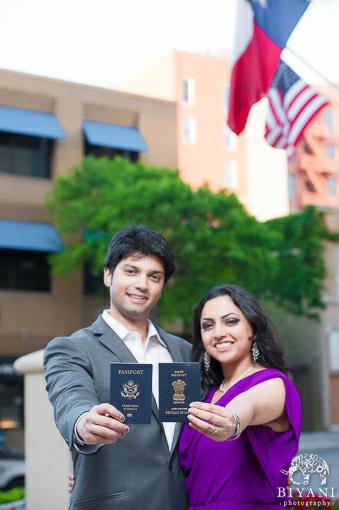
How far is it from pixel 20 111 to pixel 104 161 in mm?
3652

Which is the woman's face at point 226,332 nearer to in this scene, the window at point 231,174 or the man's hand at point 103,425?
→ the man's hand at point 103,425

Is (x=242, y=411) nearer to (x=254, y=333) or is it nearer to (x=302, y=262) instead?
(x=254, y=333)

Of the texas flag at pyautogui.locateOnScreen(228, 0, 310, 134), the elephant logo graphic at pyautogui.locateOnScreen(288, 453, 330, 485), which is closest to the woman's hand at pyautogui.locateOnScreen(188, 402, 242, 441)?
the elephant logo graphic at pyautogui.locateOnScreen(288, 453, 330, 485)

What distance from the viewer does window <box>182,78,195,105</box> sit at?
4756cm

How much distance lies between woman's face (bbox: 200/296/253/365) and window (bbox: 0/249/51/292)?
80.0 ft

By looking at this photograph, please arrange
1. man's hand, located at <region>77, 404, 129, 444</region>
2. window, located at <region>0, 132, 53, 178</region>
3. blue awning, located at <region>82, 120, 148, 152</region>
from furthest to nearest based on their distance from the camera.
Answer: blue awning, located at <region>82, 120, 148, 152</region> < window, located at <region>0, 132, 53, 178</region> < man's hand, located at <region>77, 404, 129, 444</region>

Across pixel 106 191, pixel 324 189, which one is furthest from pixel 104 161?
pixel 324 189

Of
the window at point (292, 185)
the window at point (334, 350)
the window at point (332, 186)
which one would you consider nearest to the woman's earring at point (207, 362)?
the window at point (334, 350)

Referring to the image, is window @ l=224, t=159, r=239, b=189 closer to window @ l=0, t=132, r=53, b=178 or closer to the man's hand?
window @ l=0, t=132, r=53, b=178

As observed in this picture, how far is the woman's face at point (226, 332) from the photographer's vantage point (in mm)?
3654

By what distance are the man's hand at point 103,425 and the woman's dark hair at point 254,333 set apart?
1024 millimetres

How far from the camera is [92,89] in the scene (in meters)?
29.9

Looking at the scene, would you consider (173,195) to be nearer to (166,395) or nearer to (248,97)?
(248,97)

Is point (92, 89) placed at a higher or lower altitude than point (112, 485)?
higher
